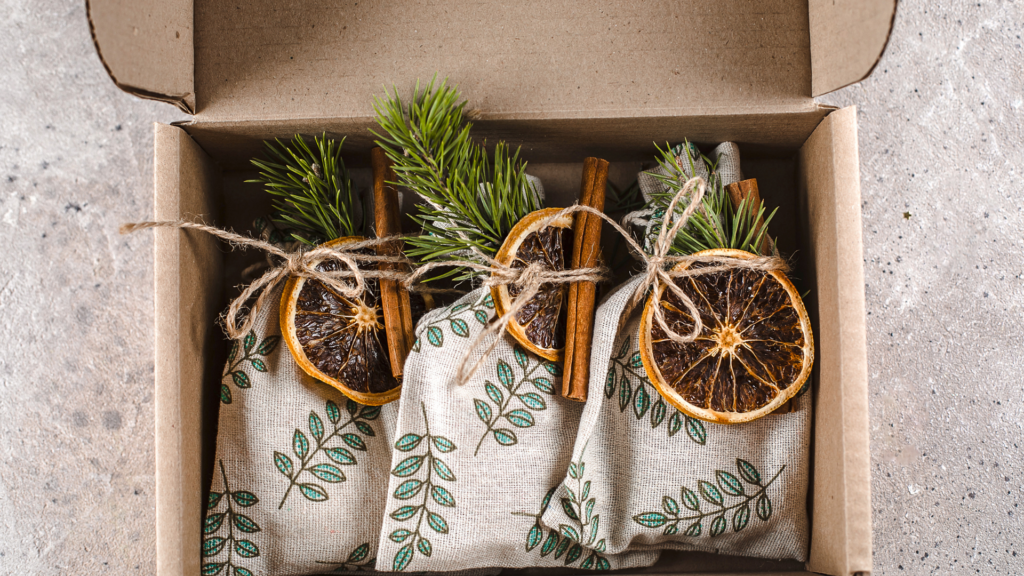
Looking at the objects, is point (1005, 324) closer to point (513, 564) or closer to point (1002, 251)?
point (1002, 251)

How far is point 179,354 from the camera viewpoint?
834 millimetres

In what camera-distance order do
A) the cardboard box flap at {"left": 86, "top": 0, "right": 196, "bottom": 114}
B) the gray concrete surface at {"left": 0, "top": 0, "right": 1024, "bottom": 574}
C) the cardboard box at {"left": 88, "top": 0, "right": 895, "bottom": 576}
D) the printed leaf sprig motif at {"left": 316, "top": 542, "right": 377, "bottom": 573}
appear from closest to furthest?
the cardboard box flap at {"left": 86, "top": 0, "right": 196, "bottom": 114} < the cardboard box at {"left": 88, "top": 0, "right": 895, "bottom": 576} < the printed leaf sprig motif at {"left": 316, "top": 542, "right": 377, "bottom": 573} < the gray concrete surface at {"left": 0, "top": 0, "right": 1024, "bottom": 574}

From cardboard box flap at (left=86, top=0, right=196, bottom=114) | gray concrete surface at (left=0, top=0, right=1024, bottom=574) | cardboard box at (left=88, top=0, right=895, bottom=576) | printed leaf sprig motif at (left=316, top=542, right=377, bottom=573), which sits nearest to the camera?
cardboard box flap at (left=86, top=0, right=196, bottom=114)

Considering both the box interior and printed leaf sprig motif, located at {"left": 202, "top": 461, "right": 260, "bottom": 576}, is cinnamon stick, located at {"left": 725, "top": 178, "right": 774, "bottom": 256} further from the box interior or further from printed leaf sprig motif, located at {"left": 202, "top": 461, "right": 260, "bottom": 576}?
printed leaf sprig motif, located at {"left": 202, "top": 461, "right": 260, "bottom": 576}

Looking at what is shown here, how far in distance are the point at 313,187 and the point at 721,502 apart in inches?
28.4

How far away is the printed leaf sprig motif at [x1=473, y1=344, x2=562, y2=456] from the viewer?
0.85 m

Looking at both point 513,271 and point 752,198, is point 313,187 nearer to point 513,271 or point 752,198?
point 513,271

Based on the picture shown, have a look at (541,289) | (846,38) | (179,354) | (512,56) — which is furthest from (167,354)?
(846,38)

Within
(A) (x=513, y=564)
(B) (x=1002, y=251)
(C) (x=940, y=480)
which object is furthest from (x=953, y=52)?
(A) (x=513, y=564)

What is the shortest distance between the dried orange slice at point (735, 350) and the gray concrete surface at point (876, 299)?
0.36 m

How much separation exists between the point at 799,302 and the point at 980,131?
583 mm

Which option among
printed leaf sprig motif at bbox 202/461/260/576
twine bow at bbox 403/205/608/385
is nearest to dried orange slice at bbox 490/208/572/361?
twine bow at bbox 403/205/608/385

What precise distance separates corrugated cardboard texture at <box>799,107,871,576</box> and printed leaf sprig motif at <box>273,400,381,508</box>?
66cm

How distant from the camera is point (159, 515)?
0.80m
